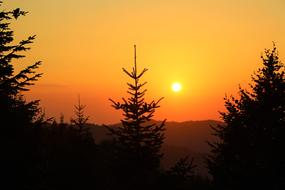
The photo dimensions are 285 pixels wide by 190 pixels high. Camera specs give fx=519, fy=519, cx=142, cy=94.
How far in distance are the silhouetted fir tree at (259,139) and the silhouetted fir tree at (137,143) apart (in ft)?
10.8

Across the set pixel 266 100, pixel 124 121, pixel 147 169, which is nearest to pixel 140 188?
pixel 147 169

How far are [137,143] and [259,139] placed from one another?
5.59 metres

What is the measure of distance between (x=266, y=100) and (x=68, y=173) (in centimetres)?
1486

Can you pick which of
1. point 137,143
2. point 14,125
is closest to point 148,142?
point 137,143

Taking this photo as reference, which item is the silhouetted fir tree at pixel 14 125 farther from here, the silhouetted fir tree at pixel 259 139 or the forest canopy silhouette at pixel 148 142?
the silhouetted fir tree at pixel 259 139

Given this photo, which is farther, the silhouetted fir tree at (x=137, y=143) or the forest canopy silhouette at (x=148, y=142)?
the silhouetted fir tree at (x=137, y=143)

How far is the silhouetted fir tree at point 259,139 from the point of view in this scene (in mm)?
19484

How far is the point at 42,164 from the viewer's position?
17.2m

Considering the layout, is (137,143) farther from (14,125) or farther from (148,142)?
(14,125)

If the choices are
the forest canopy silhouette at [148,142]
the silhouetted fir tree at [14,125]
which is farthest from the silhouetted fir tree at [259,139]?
the silhouetted fir tree at [14,125]

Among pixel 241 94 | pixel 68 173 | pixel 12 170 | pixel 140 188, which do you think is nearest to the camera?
pixel 12 170

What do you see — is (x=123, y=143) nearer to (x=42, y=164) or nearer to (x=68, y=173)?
(x=42, y=164)

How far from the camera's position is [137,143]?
23156 mm

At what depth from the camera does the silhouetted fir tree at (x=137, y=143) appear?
2289cm
